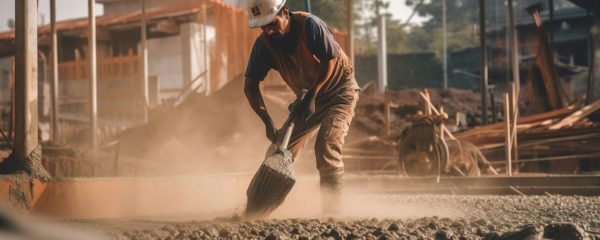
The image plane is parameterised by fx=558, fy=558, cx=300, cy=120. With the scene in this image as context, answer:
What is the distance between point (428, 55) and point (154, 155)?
2606 cm

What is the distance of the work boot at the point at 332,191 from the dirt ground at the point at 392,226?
0.14 meters

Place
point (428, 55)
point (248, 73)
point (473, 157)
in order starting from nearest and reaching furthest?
point (248, 73)
point (473, 157)
point (428, 55)

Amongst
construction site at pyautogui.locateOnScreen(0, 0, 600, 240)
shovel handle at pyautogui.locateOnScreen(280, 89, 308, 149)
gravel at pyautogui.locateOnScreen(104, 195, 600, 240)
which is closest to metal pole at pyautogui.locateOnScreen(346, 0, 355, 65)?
construction site at pyautogui.locateOnScreen(0, 0, 600, 240)

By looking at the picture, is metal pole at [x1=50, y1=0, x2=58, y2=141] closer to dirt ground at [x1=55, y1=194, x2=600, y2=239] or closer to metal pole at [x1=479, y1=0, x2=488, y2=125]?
dirt ground at [x1=55, y1=194, x2=600, y2=239]

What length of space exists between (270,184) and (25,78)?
6.55 ft

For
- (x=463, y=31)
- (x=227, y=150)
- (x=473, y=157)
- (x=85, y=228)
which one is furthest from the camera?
(x=463, y=31)

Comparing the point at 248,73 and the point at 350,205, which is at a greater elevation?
the point at 248,73

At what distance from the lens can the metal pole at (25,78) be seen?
13.4 feet

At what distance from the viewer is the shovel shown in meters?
3.66

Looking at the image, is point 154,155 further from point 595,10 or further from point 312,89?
point 595,10

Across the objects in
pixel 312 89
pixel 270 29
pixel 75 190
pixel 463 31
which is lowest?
pixel 75 190

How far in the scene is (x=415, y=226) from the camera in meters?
3.38

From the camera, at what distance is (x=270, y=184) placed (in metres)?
3.69

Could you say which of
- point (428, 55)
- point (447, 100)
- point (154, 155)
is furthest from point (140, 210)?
point (428, 55)
